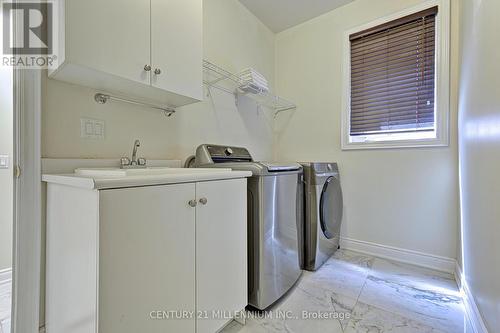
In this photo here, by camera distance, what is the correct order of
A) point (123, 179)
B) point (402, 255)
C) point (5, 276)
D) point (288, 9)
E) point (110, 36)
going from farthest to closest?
point (288, 9) < point (402, 255) < point (5, 276) < point (110, 36) < point (123, 179)

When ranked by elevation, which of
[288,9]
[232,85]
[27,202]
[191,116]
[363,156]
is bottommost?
[27,202]

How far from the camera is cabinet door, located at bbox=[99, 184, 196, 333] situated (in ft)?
2.34

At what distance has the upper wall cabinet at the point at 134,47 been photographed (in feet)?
2.99

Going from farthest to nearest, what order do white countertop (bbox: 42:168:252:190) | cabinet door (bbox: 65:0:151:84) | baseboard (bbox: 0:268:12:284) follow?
baseboard (bbox: 0:268:12:284) < cabinet door (bbox: 65:0:151:84) < white countertop (bbox: 42:168:252:190)

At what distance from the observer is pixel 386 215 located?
2.12 metres

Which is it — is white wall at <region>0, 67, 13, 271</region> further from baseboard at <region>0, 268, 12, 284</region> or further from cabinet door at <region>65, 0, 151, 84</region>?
cabinet door at <region>65, 0, 151, 84</region>

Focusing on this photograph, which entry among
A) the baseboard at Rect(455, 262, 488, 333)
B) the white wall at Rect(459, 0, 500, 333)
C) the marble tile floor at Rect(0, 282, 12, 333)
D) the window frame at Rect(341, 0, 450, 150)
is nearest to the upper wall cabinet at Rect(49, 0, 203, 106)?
the marble tile floor at Rect(0, 282, 12, 333)

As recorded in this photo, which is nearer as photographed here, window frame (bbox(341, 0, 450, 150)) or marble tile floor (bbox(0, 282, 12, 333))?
marble tile floor (bbox(0, 282, 12, 333))

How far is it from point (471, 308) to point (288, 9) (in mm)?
2851

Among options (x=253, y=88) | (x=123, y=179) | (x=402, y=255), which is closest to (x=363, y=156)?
(x=402, y=255)

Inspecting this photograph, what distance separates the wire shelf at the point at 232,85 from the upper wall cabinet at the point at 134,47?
48 cm

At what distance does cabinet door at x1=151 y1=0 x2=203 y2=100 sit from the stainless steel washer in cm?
58

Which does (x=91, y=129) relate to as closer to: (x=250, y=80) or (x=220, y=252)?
(x=220, y=252)

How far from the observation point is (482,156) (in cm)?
109
